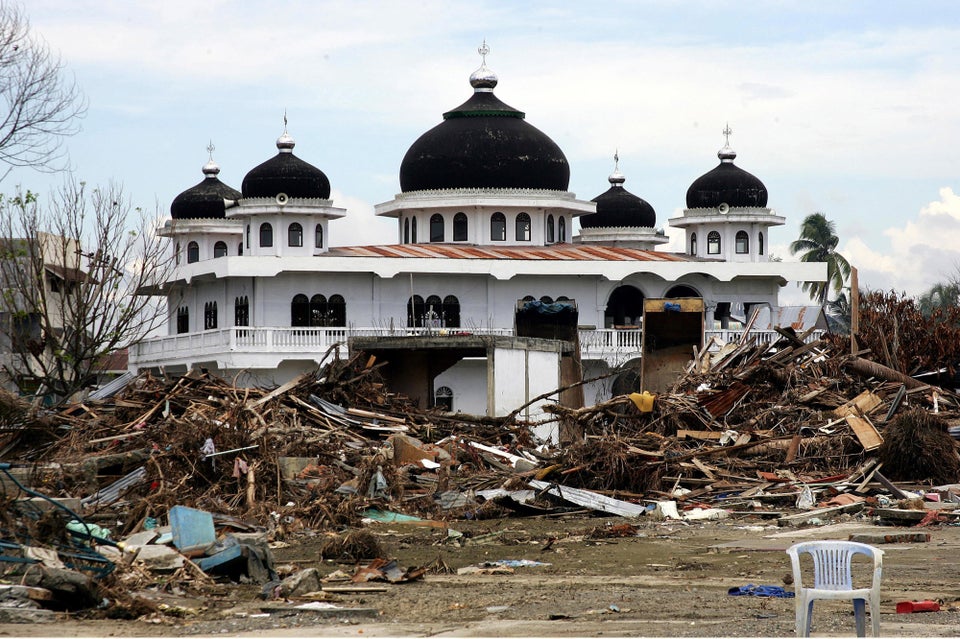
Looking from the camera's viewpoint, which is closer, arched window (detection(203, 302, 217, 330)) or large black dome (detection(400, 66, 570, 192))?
arched window (detection(203, 302, 217, 330))

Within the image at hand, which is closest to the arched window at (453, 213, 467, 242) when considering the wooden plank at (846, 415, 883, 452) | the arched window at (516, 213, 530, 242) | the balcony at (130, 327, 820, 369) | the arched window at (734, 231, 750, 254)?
the arched window at (516, 213, 530, 242)

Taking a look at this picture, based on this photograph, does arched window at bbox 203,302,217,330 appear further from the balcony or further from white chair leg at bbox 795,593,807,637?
white chair leg at bbox 795,593,807,637

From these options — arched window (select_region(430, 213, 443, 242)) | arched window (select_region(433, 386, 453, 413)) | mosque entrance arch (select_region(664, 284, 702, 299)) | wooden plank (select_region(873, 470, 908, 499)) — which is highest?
arched window (select_region(430, 213, 443, 242))

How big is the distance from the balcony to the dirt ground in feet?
88.2

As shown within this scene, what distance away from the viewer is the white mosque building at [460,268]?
46562 millimetres

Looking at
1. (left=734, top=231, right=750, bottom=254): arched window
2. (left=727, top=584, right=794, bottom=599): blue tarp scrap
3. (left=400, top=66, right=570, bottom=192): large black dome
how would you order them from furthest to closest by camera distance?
(left=734, top=231, right=750, bottom=254): arched window → (left=400, top=66, right=570, bottom=192): large black dome → (left=727, top=584, right=794, bottom=599): blue tarp scrap

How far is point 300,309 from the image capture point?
47906 millimetres

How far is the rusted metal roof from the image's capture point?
4859 cm

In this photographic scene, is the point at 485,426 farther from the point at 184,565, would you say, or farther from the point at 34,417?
the point at 184,565

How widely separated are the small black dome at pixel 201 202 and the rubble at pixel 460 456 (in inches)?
1598

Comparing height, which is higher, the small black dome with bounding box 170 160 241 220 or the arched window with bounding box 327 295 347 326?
the small black dome with bounding box 170 160 241 220

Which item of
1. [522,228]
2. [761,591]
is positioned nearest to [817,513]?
[761,591]

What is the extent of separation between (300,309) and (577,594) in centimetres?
3747

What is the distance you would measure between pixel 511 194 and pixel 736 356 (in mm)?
27840
